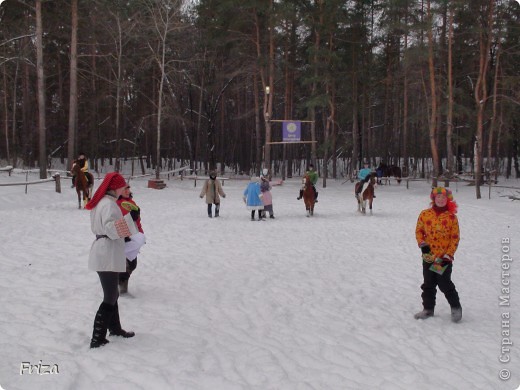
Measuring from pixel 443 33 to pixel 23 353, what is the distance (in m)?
28.1

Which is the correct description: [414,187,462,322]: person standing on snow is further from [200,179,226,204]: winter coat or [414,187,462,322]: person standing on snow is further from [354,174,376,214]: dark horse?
[354,174,376,214]: dark horse

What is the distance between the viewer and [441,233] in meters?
5.50

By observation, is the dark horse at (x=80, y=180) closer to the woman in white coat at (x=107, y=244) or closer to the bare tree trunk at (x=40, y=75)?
the bare tree trunk at (x=40, y=75)

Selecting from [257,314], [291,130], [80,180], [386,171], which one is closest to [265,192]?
[80,180]

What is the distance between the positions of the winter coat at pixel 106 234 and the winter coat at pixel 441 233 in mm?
3593

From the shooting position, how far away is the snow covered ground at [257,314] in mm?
4160

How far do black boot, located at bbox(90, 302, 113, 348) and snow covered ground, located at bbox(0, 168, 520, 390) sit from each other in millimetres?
116

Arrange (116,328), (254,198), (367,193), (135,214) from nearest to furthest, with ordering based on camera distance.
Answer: (116,328)
(135,214)
(254,198)
(367,193)

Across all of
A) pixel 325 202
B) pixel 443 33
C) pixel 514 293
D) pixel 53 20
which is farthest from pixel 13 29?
pixel 514 293

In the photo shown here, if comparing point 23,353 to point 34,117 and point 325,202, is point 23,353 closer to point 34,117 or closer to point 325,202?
point 325,202

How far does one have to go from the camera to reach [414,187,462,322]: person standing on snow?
549 centimetres

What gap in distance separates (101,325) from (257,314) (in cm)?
211

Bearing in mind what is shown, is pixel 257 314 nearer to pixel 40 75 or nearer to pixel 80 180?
pixel 80 180

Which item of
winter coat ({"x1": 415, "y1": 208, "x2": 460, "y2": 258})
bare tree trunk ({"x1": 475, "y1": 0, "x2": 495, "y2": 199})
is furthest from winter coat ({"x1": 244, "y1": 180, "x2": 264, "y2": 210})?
bare tree trunk ({"x1": 475, "y1": 0, "x2": 495, "y2": 199})
